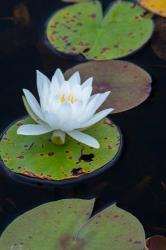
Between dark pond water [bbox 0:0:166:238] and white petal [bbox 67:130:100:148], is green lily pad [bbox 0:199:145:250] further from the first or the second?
white petal [bbox 67:130:100:148]

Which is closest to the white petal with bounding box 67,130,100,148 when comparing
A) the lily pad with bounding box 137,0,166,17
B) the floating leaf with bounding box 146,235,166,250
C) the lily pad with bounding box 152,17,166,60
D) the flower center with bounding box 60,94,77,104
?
the flower center with bounding box 60,94,77,104

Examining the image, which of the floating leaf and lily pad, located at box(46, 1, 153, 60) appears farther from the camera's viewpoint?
lily pad, located at box(46, 1, 153, 60)

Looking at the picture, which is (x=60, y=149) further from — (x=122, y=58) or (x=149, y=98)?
(x=122, y=58)

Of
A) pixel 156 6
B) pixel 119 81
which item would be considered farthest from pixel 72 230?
pixel 156 6

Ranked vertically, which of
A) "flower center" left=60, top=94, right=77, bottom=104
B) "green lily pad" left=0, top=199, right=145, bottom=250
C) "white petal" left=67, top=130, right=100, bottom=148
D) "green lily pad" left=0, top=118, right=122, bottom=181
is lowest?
"green lily pad" left=0, top=199, right=145, bottom=250

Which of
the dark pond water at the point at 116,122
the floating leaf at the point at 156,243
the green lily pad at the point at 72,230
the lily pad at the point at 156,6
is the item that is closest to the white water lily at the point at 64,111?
the dark pond water at the point at 116,122

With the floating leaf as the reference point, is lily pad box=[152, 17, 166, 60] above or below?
above
